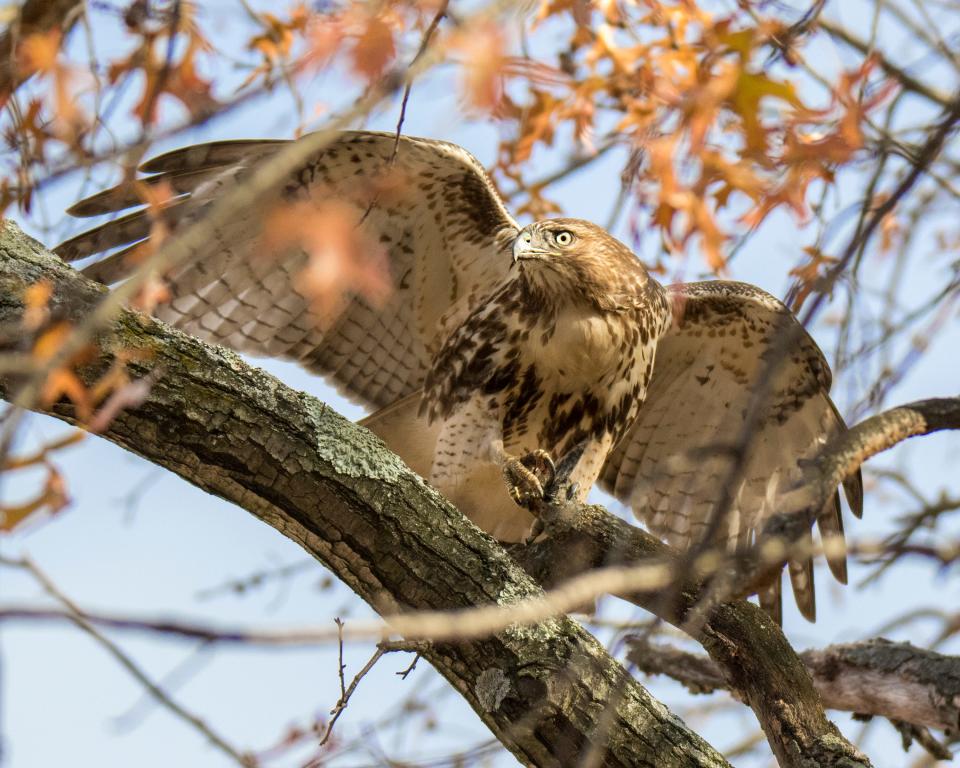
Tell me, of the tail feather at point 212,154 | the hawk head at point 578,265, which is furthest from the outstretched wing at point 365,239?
the hawk head at point 578,265

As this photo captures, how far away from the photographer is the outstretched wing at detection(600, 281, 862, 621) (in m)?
5.71

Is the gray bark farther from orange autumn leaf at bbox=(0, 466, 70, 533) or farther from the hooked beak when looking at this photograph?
the hooked beak

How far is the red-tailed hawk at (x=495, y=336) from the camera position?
5.08 meters

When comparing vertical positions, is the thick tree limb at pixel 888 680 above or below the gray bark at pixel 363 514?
above

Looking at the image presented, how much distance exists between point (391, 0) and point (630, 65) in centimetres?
239

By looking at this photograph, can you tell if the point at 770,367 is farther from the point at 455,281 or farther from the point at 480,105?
the point at 455,281

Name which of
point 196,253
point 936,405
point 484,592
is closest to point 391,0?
point 484,592

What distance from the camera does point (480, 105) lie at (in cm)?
240

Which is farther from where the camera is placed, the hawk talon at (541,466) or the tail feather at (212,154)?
the tail feather at (212,154)

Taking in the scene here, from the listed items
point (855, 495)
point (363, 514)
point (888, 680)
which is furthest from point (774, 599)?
point (363, 514)

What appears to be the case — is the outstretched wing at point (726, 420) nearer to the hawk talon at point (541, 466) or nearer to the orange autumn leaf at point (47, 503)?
the hawk talon at point (541, 466)

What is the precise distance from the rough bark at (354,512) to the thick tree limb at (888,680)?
0.64 m

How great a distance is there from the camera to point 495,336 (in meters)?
5.24

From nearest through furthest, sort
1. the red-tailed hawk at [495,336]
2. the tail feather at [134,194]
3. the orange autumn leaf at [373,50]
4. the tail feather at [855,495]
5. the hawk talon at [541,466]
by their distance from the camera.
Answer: the orange autumn leaf at [373,50]
the tail feather at [134,194]
the hawk talon at [541,466]
the red-tailed hawk at [495,336]
the tail feather at [855,495]
